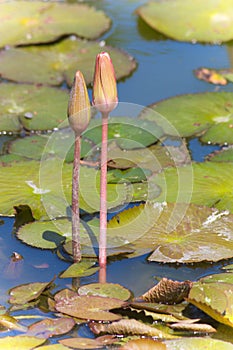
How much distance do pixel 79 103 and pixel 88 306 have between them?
519 mm

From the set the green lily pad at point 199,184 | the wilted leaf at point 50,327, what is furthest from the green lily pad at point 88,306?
the green lily pad at point 199,184

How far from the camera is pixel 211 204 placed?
7.39 feet

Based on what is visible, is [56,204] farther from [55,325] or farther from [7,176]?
[55,325]

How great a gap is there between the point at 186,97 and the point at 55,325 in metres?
1.47

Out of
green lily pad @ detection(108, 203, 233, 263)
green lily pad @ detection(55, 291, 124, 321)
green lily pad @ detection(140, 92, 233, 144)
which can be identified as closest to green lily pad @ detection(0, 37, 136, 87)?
green lily pad @ detection(140, 92, 233, 144)

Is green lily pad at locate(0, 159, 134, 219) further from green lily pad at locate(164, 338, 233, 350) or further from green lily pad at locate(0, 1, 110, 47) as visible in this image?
green lily pad at locate(0, 1, 110, 47)

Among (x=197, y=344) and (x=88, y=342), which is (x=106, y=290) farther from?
(x=197, y=344)

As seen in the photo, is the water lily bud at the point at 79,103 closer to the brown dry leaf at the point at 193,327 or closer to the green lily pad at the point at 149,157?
the brown dry leaf at the point at 193,327

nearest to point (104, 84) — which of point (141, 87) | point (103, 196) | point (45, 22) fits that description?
point (103, 196)

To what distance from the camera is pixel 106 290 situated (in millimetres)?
1855

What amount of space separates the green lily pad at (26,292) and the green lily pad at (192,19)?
6.81ft

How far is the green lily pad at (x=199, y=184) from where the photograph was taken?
226cm

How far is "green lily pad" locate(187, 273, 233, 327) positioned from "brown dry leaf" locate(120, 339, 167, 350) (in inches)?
5.9

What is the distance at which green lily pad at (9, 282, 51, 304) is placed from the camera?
6.01ft
